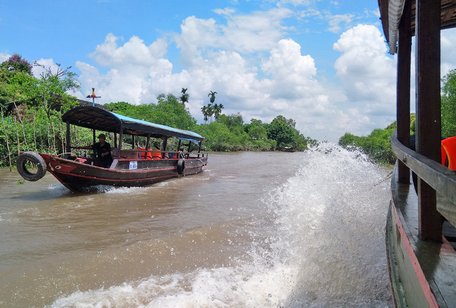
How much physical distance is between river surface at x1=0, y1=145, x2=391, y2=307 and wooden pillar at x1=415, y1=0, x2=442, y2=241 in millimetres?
2023

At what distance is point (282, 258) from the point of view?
5395 millimetres

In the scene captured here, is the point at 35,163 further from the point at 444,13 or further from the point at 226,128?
the point at 226,128

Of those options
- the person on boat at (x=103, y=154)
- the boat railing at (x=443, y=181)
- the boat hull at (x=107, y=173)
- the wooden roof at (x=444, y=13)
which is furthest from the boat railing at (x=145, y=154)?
the boat railing at (x=443, y=181)

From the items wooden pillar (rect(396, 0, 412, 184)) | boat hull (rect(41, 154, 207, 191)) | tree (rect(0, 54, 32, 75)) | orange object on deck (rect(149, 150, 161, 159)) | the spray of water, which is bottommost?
the spray of water

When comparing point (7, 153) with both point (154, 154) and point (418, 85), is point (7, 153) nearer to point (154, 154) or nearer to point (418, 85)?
point (154, 154)

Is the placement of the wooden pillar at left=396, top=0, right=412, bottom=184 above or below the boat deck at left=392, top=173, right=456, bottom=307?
above

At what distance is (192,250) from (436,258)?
4.36 m

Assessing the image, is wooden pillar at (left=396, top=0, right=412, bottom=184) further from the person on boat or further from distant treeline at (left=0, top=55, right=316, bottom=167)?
distant treeline at (left=0, top=55, right=316, bottom=167)

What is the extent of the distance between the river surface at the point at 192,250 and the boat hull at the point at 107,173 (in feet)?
1.39

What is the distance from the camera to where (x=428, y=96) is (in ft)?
6.68

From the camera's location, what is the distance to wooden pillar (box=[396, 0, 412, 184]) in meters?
3.88

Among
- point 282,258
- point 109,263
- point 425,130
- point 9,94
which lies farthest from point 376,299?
point 9,94

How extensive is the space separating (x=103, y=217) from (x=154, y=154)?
21.7ft

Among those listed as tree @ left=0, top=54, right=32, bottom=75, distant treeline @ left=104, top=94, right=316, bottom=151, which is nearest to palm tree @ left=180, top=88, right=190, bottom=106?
distant treeline @ left=104, top=94, right=316, bottom=151
